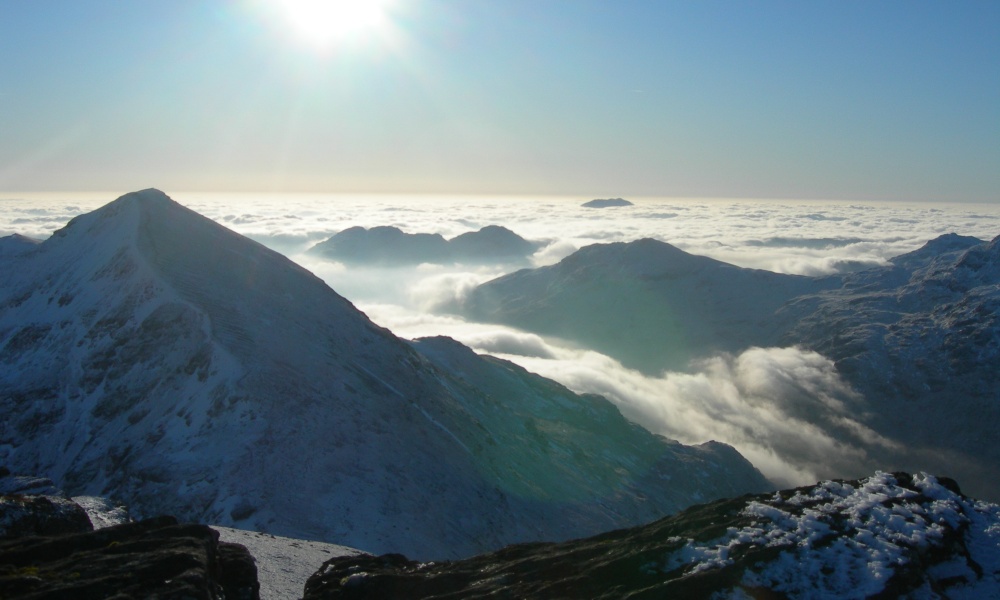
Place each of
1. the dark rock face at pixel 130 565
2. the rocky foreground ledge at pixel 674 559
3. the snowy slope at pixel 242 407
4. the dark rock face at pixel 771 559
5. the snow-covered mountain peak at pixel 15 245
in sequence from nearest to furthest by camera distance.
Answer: the dark rock face at pixel 130 565 < the rocky foreground ledge at pixel 674 559 < the dark rock face at pixel 771 559 < the snowy slope at pixel 242 407 < the snow-covered mountain peak at pixel 15 245

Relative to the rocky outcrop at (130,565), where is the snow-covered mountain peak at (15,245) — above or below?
above

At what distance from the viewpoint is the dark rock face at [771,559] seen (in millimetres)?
15719

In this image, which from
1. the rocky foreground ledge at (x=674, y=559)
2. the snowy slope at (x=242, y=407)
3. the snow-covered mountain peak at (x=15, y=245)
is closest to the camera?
the rocky foreground ledge at (x=674, y=559)

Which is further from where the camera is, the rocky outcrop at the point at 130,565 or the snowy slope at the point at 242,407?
the snowy slope at the point at 242,407

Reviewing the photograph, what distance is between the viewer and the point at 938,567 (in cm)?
1623

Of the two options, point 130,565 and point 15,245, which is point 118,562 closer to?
point 130,565

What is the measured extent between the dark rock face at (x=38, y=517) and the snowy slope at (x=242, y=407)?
16876 mm

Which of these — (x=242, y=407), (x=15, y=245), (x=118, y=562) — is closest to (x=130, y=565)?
(x=118, y=562)

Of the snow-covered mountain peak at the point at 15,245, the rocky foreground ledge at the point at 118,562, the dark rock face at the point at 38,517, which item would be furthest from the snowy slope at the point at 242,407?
the rocky foreground ledge at the point at 118,562

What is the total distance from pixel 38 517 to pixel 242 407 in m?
24.8

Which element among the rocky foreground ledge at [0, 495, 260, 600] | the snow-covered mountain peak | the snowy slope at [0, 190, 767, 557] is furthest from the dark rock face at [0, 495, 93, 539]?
the snow-covered mountain peak

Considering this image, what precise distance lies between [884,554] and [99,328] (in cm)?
5320

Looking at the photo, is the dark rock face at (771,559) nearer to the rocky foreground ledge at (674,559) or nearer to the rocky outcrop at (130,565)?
the rocky foreground ledge at (674,559)

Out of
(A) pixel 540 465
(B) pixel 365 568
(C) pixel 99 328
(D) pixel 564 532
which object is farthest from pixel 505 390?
(B) pixel 365 568
